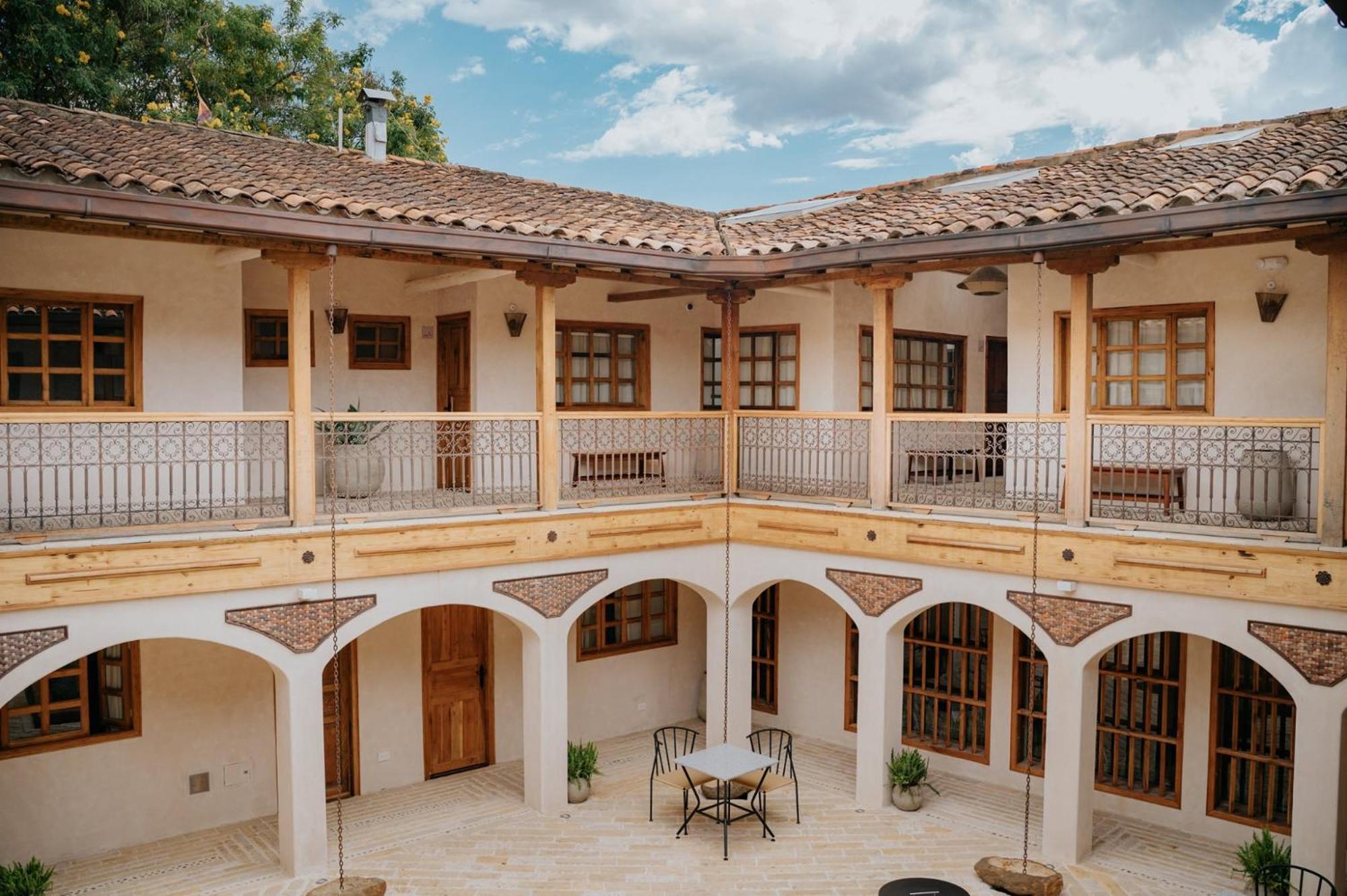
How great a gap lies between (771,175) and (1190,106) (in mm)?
26893

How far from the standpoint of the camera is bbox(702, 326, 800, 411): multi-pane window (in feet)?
44.5

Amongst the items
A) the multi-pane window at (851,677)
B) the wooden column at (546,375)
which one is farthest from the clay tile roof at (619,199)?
the multi-pane window at (851,677)

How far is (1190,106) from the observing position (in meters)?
41.3


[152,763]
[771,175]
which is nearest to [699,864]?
[152,763]

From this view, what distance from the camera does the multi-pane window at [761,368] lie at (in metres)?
13.6

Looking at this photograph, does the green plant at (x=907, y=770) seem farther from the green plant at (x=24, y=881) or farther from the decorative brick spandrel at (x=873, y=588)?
the green plant at (x=24, y=881)

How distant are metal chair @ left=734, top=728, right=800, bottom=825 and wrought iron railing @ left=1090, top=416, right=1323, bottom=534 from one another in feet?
13.2

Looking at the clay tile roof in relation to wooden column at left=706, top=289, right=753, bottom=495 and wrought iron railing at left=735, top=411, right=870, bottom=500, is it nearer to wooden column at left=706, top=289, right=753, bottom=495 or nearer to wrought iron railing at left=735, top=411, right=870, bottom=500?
wooden column at left=706, top=289, right=753, bottom=495

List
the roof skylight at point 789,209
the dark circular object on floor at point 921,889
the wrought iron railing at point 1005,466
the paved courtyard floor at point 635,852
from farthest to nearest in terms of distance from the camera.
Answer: the roof skylight at point 789,209 → the wrought iron railing at point 1005,466 → the paved courtyard floor at point 635,852 → the dark circular object on floor at point 921,889

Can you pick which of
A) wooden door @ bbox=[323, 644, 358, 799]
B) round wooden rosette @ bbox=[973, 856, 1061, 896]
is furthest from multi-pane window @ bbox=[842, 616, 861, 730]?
wooden door @ bbox=[323, 644, 358, 799]

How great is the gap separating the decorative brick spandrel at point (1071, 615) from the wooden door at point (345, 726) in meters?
7.13

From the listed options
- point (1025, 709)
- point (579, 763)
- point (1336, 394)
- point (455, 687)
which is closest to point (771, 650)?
point (1025, 709)

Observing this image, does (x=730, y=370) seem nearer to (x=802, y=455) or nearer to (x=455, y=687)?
(x=802, y=455)

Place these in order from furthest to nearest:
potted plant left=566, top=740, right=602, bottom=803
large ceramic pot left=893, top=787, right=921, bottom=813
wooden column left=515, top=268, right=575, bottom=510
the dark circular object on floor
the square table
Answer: potted plant left=566, top=740, right=602, bottom=803 → large ceramic pot left=893, top=787, right=921, bottom=813 → wooden column left=515, top=268, right=575, bottom=510 → the square table → the dark circular object on floor
